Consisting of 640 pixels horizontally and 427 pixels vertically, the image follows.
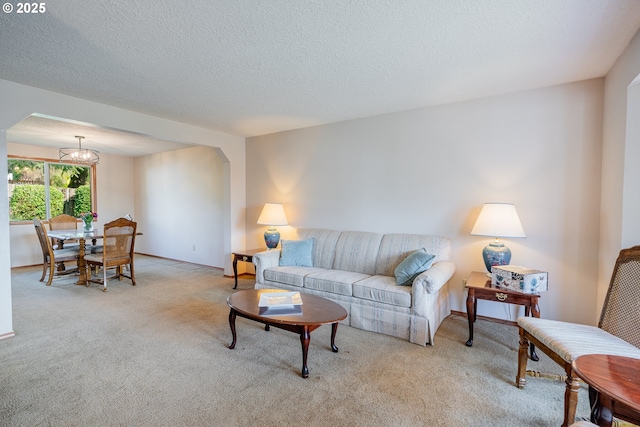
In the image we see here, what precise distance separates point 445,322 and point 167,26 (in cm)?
350

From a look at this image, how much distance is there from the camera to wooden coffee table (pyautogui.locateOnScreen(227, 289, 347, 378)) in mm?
2156

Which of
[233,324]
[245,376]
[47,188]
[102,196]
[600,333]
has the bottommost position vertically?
[245,376]

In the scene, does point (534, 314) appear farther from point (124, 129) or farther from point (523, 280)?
point (124, 129)

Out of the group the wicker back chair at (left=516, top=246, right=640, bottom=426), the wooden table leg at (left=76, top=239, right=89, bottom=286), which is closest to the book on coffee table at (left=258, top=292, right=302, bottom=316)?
the wicker back chair at (left=516, top=246, right=640, bottom=426)

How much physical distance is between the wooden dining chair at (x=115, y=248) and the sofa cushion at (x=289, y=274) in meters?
2.39

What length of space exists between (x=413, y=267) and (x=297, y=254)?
152 centimetres

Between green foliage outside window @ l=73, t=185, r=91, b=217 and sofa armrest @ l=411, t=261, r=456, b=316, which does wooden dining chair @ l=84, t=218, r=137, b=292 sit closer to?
green foliage outside window @ l=73, t=185, r=91, b=217

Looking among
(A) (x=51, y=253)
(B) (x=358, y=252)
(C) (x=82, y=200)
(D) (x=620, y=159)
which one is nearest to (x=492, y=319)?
(B) (x=358, y=252)

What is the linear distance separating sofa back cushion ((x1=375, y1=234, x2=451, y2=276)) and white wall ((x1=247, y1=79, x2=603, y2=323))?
0.59ft

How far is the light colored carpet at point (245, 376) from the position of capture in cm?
177

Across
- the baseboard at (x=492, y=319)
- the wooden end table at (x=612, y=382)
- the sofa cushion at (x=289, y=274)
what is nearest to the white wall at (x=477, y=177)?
the baseboard at (x=492, y=319)

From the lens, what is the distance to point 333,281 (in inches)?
125

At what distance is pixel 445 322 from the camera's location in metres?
3.17

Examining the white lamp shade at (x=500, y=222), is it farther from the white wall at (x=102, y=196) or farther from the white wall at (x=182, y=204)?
the white wall at (x=102, y=196)
